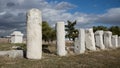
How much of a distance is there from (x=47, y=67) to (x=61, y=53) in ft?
22.9

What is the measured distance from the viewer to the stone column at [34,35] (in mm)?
15422

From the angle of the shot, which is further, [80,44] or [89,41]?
[89,41]

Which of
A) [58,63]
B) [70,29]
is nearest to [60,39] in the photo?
[58,63]

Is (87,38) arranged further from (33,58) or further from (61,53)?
(33,58)

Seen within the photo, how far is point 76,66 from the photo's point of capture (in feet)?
41.5

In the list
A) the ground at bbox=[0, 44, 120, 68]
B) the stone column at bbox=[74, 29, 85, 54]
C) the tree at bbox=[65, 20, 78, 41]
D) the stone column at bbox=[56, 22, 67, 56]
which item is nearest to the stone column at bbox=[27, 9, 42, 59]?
the ground at bbox=[0, 44, 120, 68]

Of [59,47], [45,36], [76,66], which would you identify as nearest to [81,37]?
[59,47]

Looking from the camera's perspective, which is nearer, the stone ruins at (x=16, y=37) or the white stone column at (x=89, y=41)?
the white stone column at (x=89, y=41)

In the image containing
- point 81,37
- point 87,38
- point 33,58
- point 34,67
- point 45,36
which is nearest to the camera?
point 34,67

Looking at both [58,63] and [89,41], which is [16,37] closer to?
[89,41]

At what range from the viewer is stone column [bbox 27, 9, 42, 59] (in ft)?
50.6

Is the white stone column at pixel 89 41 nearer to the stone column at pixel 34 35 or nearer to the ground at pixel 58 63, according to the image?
the ground at pixel 58 63

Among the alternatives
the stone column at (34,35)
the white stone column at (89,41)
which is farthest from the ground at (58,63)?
the white stone column at (89,41)

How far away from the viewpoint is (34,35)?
1559cm
